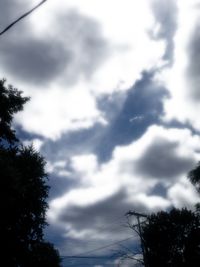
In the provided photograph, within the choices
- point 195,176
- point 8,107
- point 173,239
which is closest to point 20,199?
point 8,107

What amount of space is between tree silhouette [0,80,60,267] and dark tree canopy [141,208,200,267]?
16824 millimetres

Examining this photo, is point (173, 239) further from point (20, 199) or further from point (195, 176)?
point (20, 199)

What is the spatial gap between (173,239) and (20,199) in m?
23.6

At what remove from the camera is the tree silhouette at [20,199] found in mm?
16938

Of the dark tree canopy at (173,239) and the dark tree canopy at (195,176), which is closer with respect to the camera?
the dark tree canopy at (195,176)

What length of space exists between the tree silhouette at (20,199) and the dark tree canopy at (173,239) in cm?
1682

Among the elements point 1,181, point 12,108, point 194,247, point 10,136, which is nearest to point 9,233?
point 1,181

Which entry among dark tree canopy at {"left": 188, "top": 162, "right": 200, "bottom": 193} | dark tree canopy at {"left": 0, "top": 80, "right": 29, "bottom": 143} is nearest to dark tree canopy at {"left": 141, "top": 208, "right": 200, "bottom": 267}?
dark tree canopy at {"left": 188, "top": 162, "right": 200, "bottom": 193}

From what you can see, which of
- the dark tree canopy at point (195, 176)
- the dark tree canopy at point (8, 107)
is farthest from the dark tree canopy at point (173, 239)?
the dark tree canopy at point (8, 107)

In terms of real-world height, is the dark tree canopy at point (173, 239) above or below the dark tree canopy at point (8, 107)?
below

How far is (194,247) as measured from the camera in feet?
114

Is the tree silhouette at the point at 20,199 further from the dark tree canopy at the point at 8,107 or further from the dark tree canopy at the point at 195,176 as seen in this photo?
the dark tree canopy at the point at 195,176

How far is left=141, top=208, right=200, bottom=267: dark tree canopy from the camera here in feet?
112

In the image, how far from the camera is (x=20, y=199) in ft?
62.2
